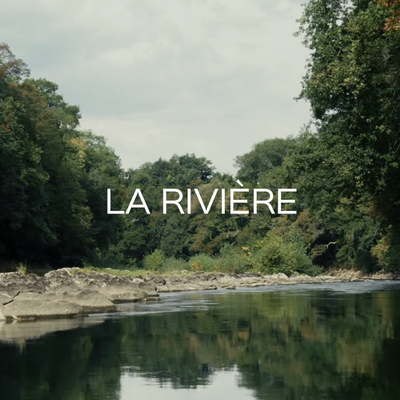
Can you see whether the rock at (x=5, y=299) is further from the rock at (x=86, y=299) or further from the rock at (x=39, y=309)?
the rock at (x=86, y=299)

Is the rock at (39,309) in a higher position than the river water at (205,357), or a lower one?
higher

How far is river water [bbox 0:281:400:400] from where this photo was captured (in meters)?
15.7

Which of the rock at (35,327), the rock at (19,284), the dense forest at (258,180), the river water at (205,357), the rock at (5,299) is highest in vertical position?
the dense forest at (258,180)

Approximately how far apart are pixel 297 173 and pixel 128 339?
12.8 meters

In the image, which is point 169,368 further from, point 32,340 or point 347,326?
point 347,326

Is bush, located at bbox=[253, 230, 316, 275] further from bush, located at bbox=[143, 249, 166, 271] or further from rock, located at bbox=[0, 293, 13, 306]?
rock, located at bbox=[0, 293, 13, 306]

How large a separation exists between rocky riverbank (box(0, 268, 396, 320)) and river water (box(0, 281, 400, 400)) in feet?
5.20

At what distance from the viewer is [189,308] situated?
124 feet

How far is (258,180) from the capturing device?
5305 inches

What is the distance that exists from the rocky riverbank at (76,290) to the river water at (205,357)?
1.58 m

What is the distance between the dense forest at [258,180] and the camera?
2630cm


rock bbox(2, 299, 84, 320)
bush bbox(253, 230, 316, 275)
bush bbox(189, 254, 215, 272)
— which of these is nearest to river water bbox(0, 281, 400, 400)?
rock bbox(2, 299, 84, 320)

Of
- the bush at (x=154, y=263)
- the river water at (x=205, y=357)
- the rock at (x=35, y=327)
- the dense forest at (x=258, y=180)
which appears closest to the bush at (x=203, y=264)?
the dense forest at (x=258, y=180)

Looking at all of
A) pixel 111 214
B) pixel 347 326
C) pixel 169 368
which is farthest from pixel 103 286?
pixel 111 214
